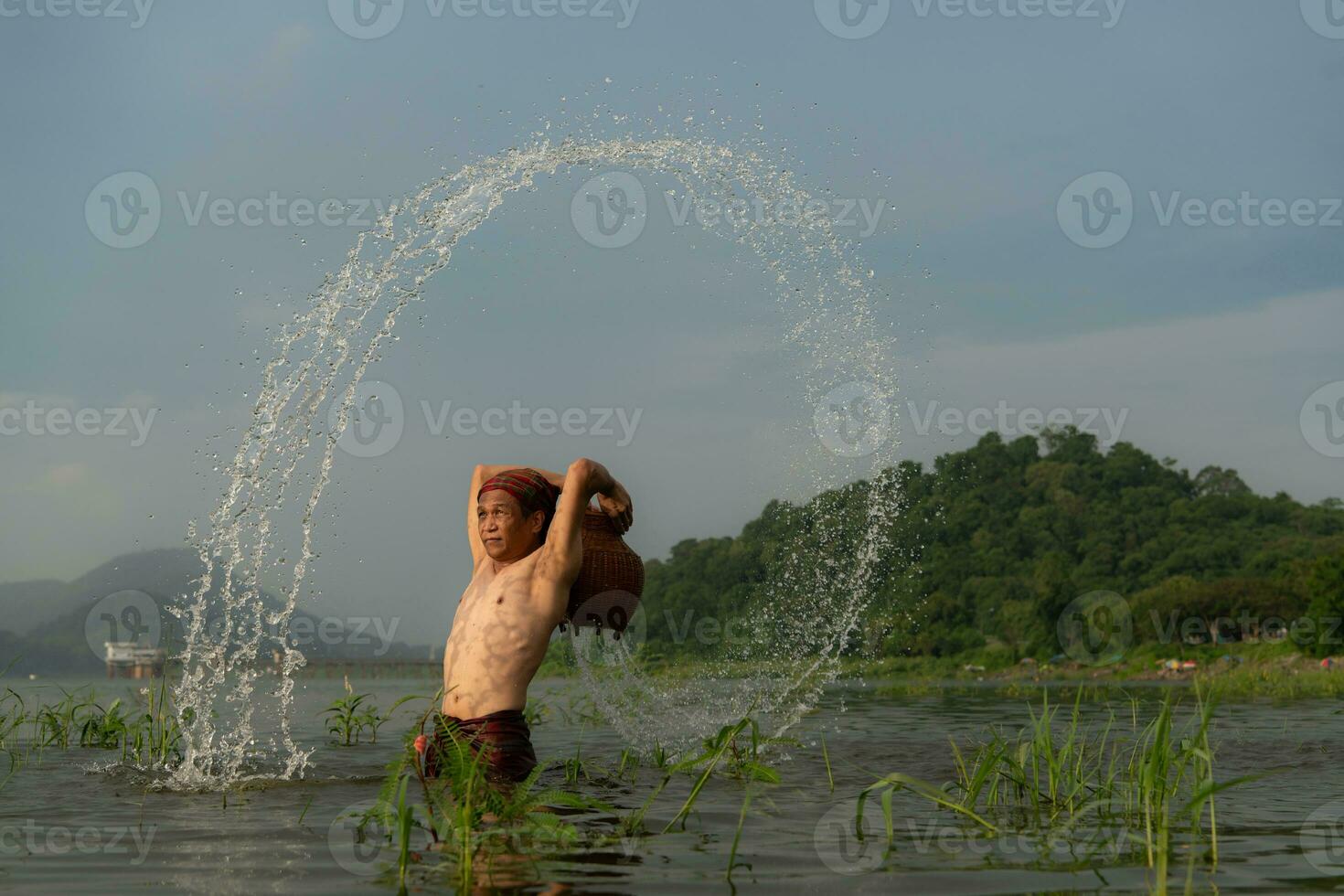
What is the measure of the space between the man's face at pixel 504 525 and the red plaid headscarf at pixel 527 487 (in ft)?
0.09

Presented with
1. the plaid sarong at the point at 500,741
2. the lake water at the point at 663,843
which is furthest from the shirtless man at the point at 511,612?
the lake water at the point at 663,843

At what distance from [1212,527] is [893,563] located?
2407 centimetres

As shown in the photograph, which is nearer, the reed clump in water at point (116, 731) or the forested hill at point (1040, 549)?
the reed clump in water at point (116, 731)

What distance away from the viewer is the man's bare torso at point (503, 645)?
6344mm

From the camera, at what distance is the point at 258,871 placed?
453cm

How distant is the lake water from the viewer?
13.9 feet

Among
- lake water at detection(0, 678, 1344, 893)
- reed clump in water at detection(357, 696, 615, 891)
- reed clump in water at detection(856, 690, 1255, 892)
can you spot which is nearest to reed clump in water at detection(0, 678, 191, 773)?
lake water at detection(0, 678, 1344, 893)

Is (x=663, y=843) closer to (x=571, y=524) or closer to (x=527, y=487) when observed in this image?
(x=571, y=524)

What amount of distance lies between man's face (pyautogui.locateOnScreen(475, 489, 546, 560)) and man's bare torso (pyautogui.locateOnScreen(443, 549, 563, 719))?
0.53 feet

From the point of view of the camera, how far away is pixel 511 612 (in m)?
6.35

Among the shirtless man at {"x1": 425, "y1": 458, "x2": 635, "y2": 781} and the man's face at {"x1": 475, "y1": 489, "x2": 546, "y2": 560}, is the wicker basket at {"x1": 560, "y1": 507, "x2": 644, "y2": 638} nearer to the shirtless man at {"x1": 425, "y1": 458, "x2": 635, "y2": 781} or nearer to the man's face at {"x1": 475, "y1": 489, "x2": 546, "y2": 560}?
the shirtless man at {"x1": 425, "y1": 458, "x2": 635, "y2": 781}

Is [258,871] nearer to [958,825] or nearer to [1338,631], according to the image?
[958,825]

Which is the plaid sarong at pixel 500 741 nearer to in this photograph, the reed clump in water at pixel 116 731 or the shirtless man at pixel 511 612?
the shirtless man at pixel 511 612

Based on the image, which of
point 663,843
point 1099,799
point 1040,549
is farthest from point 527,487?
point 1040,549
